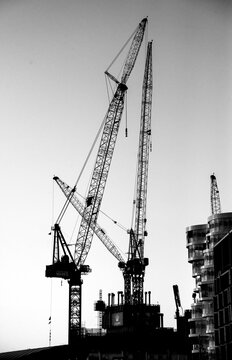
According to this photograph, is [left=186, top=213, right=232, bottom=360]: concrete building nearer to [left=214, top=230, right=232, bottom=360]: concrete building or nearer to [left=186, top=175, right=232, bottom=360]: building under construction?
[left=186, top=175, right=232, bottom=360]: building under construction

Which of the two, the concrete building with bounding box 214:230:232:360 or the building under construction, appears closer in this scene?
the concrete building with bounding box 214:230:232:360

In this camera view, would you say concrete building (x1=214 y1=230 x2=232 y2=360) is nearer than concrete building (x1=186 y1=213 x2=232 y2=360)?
Yes

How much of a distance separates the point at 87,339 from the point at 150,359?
54.3ft

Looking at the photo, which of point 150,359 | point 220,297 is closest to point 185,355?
point 150,359

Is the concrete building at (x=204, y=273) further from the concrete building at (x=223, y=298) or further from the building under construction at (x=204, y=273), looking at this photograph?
the concrete building at (x=223, y=298)

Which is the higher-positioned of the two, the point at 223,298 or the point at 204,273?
the point at 204,273

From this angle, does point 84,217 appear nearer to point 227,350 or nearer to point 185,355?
point 185,355

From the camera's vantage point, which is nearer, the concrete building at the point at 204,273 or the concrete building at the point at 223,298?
the concrete building at the point at 223,298

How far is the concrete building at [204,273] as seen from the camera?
533ft

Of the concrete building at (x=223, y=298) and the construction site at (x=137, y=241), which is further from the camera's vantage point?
the construction site at (x=137, y=241)

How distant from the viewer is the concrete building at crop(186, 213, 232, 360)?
533 ft

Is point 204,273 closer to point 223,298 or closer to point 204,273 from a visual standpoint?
point 204,273

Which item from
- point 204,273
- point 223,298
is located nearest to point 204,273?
point 204,273

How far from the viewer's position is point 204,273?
16988cm
